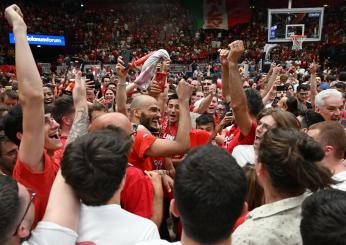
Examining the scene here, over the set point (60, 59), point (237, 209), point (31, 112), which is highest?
point (31, 112)

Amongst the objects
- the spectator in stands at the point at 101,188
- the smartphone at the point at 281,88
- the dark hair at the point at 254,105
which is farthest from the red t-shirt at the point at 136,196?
the smartphone at the point at 281,88

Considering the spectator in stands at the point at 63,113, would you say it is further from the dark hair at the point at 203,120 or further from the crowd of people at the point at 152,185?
the dark hair at the point at 203,120

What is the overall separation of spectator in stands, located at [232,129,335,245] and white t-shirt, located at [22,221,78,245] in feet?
2.03

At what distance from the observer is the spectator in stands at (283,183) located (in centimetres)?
166

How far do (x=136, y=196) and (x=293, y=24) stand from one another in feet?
46.8

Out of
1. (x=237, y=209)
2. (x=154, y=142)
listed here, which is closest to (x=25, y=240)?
(x=237, y=209)

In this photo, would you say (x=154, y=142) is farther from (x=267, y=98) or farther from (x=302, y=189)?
(x=267, y=98)

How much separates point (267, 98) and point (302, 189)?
3.79 meters

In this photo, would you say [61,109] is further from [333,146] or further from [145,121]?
[333,146]

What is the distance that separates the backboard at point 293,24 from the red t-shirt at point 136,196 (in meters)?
13.4

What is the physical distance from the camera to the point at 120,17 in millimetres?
26828

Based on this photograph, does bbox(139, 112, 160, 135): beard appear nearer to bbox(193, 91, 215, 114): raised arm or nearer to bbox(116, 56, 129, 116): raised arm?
bbox(116, 56, 129, 116): raised arm

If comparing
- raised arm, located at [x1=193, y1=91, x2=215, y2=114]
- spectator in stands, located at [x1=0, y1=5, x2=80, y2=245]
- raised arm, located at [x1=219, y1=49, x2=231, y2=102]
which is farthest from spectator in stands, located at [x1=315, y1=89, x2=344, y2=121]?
spectator in stands, located at [x1=0, y1=5, x2=80, y2=245]

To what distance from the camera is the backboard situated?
14.8m
